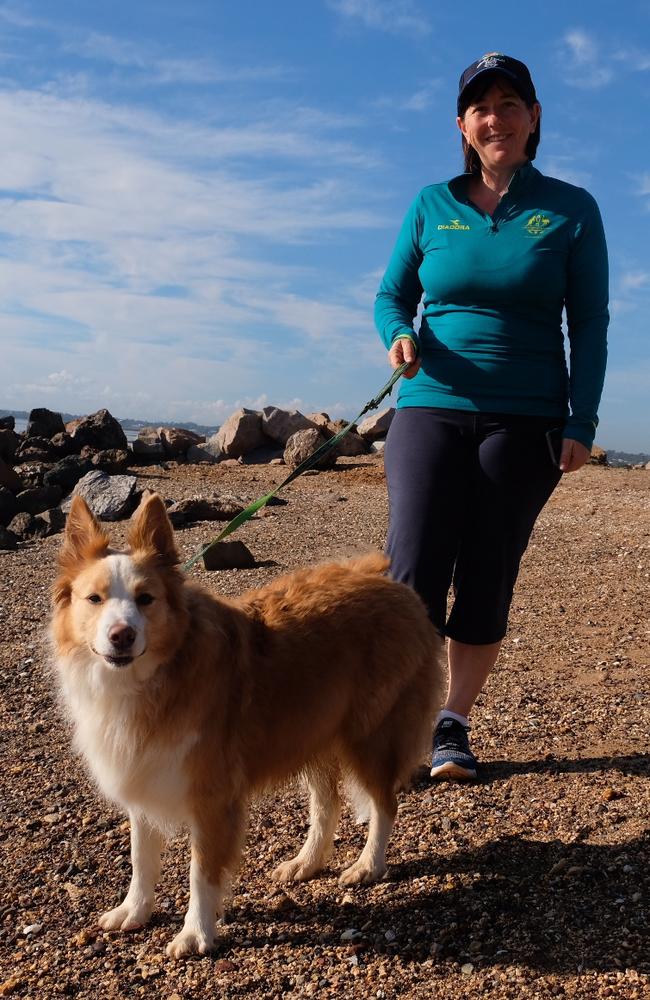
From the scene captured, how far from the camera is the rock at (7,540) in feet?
41.0

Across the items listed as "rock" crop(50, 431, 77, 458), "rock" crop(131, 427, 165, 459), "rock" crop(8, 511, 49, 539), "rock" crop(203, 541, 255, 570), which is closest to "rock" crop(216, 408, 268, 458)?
"rock" crop(131, 427, 165, 459)

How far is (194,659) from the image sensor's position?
343cm

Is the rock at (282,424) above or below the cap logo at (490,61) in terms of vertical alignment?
below

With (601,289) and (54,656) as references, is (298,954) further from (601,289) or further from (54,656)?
(601,289)

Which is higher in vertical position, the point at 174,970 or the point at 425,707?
the point at 425,707

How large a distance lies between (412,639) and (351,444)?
49.6 feet

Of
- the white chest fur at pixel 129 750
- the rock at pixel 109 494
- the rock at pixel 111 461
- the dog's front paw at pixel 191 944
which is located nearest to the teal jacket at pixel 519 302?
→ the white chest fur at pixel 129 750

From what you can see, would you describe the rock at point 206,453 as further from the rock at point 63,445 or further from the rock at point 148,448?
the rock at point 63,445

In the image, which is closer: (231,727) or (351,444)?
(231,727)

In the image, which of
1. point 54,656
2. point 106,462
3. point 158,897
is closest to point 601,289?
point 54,656

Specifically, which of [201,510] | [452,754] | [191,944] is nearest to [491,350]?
[452,754]

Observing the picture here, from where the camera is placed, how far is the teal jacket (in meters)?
4.04

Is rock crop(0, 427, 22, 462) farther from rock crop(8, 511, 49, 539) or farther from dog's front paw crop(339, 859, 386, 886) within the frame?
dog's front paw crop(339, 859, 386, 886)

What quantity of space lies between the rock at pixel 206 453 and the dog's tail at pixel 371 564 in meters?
16.3
